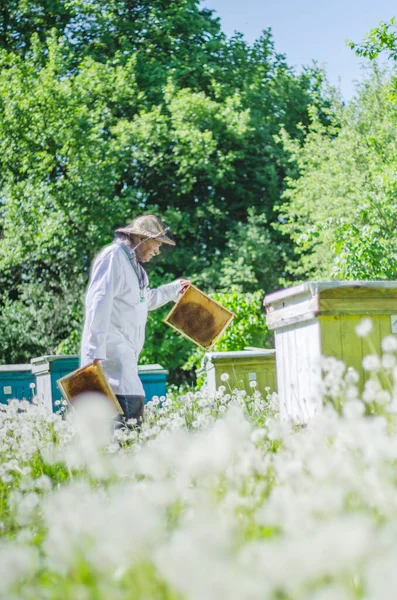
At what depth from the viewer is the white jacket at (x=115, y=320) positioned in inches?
226

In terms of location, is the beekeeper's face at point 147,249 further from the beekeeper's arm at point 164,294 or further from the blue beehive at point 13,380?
the blue beehive at point 13,380

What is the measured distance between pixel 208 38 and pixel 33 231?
27.7ft

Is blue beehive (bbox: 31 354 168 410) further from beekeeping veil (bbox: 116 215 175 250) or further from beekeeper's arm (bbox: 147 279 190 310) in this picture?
beekeeping veil (bbox: 116 215 175 250)

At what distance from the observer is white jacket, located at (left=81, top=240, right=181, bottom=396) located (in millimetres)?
5750

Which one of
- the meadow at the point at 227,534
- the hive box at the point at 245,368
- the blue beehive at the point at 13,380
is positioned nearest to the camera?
the meadow at the point at 227,534

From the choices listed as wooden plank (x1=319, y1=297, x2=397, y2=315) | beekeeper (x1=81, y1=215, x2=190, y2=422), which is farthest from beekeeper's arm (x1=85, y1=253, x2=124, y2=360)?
wooden plank (x1=319, y1=297, x2=397, y2=315)

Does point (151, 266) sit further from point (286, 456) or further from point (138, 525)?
point (138, 525)

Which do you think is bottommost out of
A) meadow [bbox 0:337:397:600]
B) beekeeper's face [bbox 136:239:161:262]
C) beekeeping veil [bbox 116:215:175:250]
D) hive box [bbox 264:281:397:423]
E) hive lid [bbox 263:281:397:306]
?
meadow [bbox 0:337:397:600]

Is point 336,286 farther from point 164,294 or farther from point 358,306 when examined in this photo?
point 164,294

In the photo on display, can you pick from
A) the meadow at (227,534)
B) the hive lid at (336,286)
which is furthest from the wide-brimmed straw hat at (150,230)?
the meadow at (227,534)

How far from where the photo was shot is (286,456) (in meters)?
3.63

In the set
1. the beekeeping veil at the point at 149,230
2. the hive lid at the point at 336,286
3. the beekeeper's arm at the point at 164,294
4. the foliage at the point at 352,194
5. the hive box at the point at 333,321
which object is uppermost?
the foliage at the point at 352,194

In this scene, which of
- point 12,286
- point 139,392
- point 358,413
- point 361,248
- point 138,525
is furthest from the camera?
point 12,286

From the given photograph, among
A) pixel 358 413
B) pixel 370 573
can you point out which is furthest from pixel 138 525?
pixel 358 413
